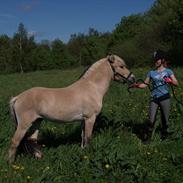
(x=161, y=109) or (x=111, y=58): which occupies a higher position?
(x=111, y=58)

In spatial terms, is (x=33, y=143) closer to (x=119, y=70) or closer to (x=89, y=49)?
(x=119, y=70)

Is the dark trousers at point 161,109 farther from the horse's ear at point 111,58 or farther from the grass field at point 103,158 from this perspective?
the horse's ear at point 111,58

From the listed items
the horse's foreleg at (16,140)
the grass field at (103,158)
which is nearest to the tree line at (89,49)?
the grass field at (103,158)

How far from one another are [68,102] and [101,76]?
951 mm

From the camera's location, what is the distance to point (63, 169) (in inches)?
A: 245

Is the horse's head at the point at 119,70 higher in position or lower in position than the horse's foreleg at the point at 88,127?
higher

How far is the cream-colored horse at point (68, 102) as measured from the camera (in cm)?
682

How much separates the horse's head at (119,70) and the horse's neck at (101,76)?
0.10 meters

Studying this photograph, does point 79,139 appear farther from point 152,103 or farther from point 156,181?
point 156,181

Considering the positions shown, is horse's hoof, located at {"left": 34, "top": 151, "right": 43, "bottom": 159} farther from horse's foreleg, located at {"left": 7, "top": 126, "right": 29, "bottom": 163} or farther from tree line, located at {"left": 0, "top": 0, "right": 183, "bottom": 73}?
tree line, located at {"left": 0, "top": 0, "right": 183, "bottom": 73}

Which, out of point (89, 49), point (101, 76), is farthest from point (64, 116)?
point (89, 49)

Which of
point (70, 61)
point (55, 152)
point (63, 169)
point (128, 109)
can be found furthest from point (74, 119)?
point (70, 61)

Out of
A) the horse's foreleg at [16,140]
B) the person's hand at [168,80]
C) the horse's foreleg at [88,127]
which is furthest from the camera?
the person's hand at [168,80]

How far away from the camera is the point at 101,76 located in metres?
7.61
